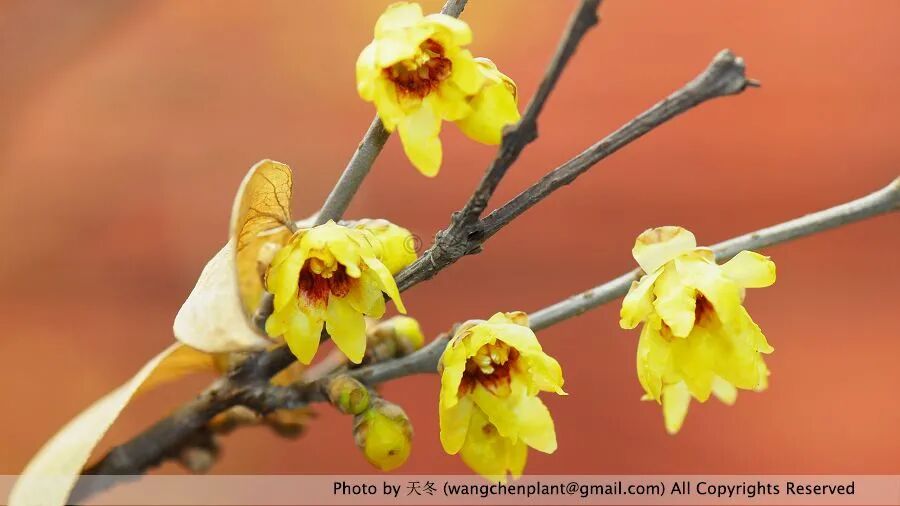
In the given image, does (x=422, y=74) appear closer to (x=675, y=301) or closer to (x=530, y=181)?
(x=675, y=301)

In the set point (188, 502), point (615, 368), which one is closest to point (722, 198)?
point (615, 368)


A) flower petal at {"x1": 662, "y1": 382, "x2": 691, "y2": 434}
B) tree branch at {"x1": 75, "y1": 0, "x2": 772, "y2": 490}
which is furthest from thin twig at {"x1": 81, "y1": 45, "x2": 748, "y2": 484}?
flower petal at {"x1": 662, "y1": 382, "x2": 691, "y2": 434}

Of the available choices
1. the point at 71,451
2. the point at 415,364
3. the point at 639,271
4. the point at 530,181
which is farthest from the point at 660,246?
the point at 530,181

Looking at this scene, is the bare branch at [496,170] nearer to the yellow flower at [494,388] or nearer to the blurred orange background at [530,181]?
the yellow flower at [494,388]

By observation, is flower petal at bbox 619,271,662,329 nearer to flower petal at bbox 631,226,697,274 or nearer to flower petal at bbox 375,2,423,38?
flower petal at bbox 631,226,697,274

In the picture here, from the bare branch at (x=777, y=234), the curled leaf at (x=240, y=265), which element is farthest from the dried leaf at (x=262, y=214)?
the bare branch at (x=777, y=234)

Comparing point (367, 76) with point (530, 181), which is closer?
point (367, 76)
